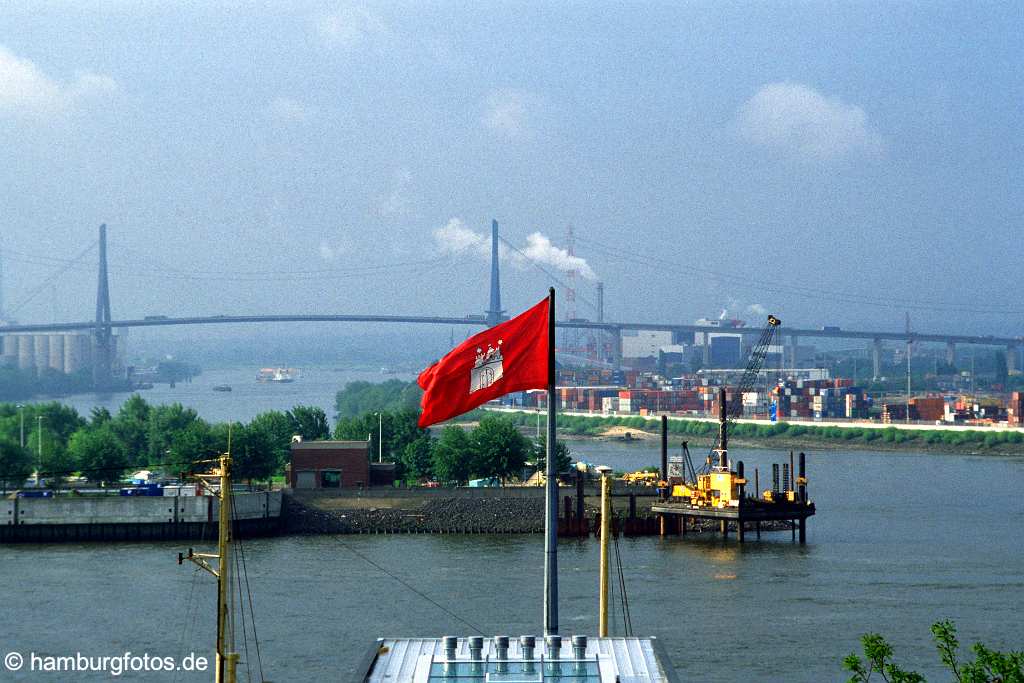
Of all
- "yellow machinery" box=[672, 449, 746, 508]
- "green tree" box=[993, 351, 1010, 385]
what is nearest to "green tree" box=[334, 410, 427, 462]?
"yellow machinery" box=[672, 449, 746, 508]

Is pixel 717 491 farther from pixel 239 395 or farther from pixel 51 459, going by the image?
pixel 239 395

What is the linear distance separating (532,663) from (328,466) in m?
17.8

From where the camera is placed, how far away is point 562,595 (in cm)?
1631

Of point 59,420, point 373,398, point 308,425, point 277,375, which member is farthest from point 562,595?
point 277,375

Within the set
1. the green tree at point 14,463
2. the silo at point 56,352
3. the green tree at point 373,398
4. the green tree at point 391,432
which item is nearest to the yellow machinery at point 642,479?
the green tree at point 391,432

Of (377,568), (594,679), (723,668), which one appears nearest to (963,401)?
(377,568)

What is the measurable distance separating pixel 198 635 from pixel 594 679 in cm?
848

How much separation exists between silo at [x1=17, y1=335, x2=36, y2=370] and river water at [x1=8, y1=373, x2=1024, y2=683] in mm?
83880

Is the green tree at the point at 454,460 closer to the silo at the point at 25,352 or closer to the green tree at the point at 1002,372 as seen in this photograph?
the green tree at the point at 1002,372

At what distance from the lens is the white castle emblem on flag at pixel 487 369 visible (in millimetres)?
6543

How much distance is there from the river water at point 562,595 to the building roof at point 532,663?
546cm

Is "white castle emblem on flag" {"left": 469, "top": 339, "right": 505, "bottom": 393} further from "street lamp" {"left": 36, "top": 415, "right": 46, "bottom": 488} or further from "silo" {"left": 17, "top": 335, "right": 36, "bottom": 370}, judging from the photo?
"silo" {"left": 17, "top": 335, "right": 36, "bottom": 370}

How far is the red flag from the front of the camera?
655 centimetres

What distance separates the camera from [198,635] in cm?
1440
